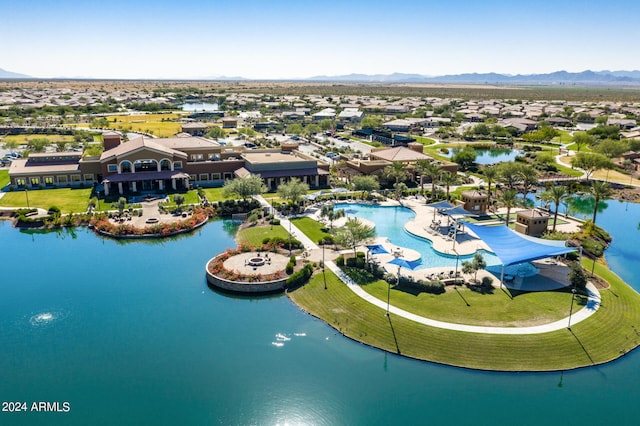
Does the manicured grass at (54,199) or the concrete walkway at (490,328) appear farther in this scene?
the manicured grass at (54,199)

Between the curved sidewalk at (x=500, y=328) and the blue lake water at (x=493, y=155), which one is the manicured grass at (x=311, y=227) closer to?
the curved sidewalk at (x=500, y=328)

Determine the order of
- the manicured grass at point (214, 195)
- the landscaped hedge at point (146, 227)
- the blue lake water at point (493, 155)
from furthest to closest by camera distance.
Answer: the blue lake water at point (493, 155), the manicured grass at point (214, 195), the landscaped hedge at point (146, 227)

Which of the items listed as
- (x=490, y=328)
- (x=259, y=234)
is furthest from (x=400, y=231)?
(x=490, y=328)

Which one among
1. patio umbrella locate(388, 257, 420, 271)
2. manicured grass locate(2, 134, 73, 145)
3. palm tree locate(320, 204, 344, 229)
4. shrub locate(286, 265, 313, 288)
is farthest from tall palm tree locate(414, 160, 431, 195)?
manicured grass locate(2, 134, 73, 145)

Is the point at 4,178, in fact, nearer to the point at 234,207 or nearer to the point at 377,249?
the point at 234,207

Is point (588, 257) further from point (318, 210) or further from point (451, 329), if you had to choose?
point (318, 210)

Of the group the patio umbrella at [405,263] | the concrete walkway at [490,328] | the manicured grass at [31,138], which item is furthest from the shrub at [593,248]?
the manicured grass at [31,138]
